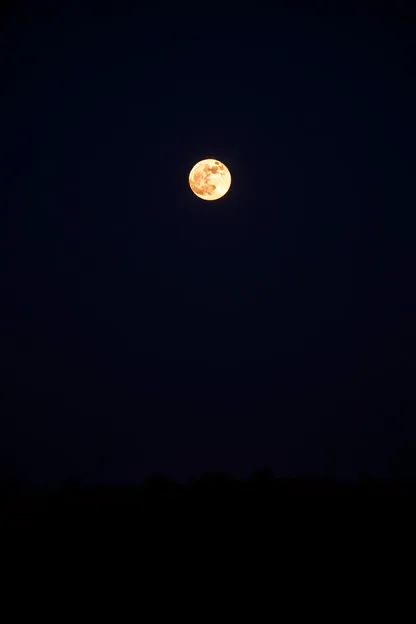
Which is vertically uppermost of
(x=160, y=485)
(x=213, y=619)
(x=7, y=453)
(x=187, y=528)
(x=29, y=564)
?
(x=7, y=453)

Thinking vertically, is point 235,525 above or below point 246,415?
below

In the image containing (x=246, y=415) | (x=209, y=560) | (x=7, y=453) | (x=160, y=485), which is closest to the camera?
(x=209, y=560)

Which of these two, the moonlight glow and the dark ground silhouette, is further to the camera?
the moonlight glow

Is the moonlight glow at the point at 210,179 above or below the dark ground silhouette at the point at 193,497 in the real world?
above

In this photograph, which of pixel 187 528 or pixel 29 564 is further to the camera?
pixel 187 528

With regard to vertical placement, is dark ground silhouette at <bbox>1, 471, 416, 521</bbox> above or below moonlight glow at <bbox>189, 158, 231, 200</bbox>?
below

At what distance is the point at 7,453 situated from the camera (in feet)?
51.5

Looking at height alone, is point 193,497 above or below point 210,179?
below

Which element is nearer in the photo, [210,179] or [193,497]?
[193,497]

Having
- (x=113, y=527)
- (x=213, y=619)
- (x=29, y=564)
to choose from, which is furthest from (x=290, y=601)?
(x=29, y=564)

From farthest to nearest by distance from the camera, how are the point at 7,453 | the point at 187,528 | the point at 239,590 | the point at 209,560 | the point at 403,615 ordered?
the point at 7,453, the point at 187,528, the point at 209,560, the point at 239,590, the point at 403,615

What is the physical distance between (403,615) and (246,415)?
15733mm

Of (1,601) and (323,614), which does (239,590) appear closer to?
(323,614)

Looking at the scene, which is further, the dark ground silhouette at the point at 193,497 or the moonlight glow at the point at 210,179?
the moonlight glow at the point at 210,179
